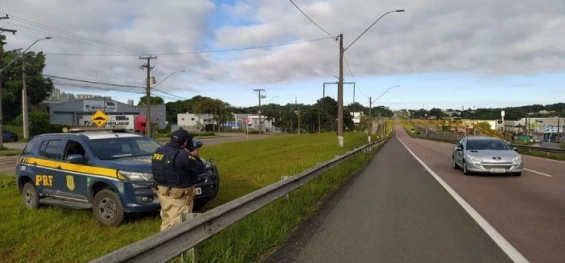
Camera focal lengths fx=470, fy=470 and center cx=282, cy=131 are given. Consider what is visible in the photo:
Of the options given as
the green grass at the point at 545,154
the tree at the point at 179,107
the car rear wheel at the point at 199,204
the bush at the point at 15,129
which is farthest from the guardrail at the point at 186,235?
the tree at the point at 179,107

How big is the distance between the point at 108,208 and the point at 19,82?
72550 mm

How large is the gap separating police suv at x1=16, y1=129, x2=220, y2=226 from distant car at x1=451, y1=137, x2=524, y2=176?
990cm

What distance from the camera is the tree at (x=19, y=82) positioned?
67000 millimetres

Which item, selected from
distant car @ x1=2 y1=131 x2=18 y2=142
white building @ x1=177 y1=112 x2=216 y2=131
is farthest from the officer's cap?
white building @ x1=177 y1=112 x2=216 y2=131

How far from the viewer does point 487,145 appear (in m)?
16.7

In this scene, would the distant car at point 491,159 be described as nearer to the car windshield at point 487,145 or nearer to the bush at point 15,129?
the car windshield at point 487,145

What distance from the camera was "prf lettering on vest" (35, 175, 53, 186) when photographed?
8.76 meters

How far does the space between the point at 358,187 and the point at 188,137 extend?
25.3 ft

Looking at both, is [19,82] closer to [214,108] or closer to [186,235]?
[214,108]

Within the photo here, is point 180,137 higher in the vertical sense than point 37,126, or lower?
higher

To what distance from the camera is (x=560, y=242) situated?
6.33 meters

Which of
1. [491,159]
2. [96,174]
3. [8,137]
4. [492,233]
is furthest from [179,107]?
[492,233]

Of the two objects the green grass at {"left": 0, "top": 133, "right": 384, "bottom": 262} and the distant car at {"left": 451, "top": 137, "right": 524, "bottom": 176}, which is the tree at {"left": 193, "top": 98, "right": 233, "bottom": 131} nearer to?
the distant car at {"left": 451, "top": 137, "right": 524, "bottom": 176}

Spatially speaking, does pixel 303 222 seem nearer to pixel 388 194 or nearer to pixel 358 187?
pixel 388 194
